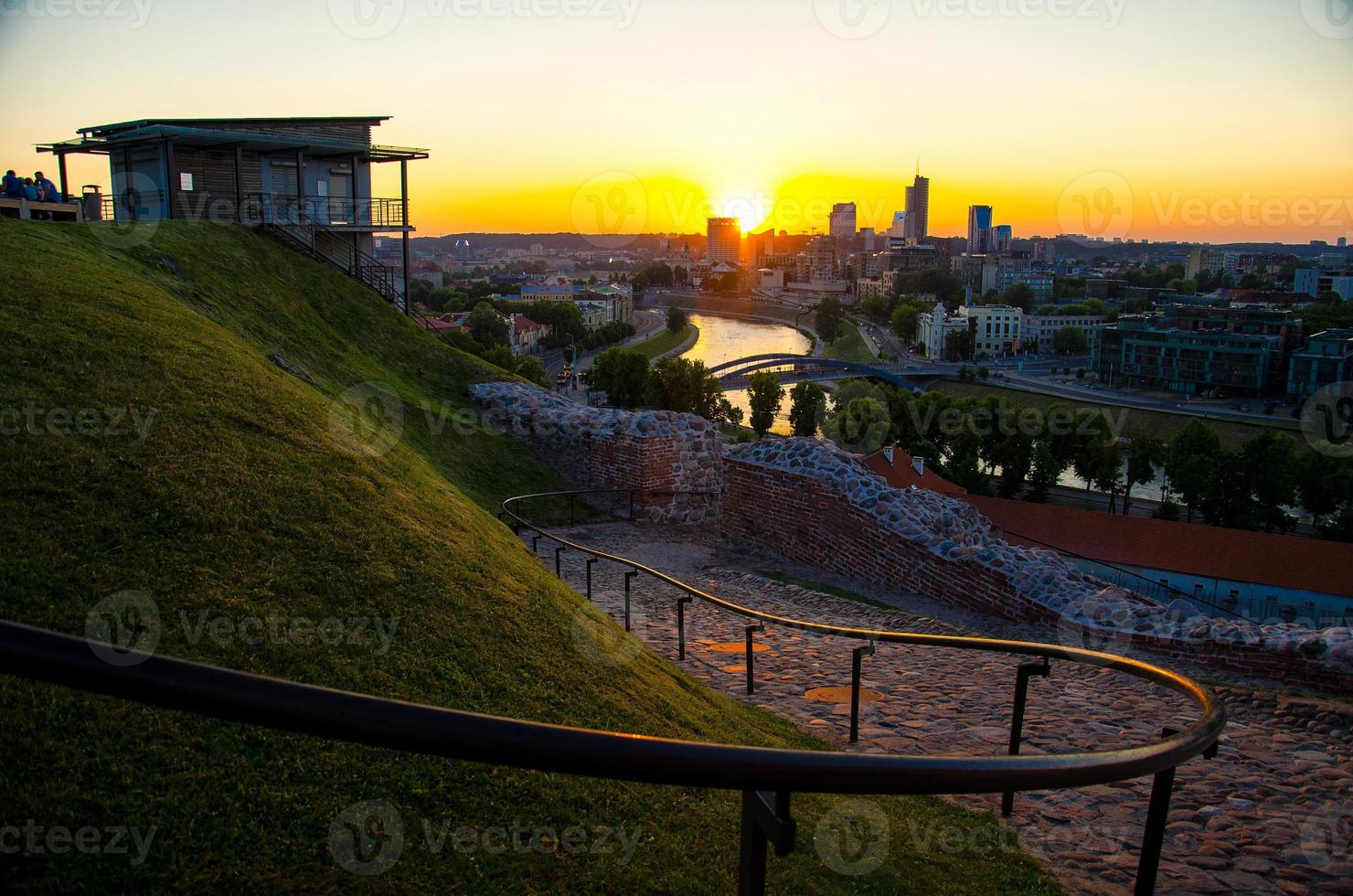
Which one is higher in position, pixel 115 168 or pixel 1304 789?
pixel 115 168

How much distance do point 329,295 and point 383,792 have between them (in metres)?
17.3

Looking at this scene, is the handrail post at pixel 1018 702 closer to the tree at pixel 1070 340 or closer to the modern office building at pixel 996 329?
the modern office building at pixel 996 329

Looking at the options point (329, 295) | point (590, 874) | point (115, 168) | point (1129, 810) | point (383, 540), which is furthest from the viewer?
point (115, 168)

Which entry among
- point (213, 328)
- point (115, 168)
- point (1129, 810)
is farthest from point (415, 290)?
point (1129, 810)

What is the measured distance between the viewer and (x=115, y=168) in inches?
932

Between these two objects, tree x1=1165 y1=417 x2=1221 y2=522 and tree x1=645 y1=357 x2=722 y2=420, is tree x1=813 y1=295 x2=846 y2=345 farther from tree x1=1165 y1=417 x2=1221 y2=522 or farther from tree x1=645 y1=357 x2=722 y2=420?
tree x1=1165 y1=417 x2=1221 y2=522

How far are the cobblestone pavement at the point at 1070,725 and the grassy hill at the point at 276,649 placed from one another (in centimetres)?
47

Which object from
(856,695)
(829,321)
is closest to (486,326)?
(829,321)

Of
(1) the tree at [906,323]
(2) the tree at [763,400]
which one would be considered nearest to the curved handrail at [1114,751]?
(2) the tree at [763,400]

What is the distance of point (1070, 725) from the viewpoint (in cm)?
634

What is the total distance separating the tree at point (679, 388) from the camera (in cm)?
5288

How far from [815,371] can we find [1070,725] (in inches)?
3215

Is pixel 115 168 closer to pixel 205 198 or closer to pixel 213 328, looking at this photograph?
pixel 205 198

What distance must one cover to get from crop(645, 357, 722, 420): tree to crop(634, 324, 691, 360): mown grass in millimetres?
46978
